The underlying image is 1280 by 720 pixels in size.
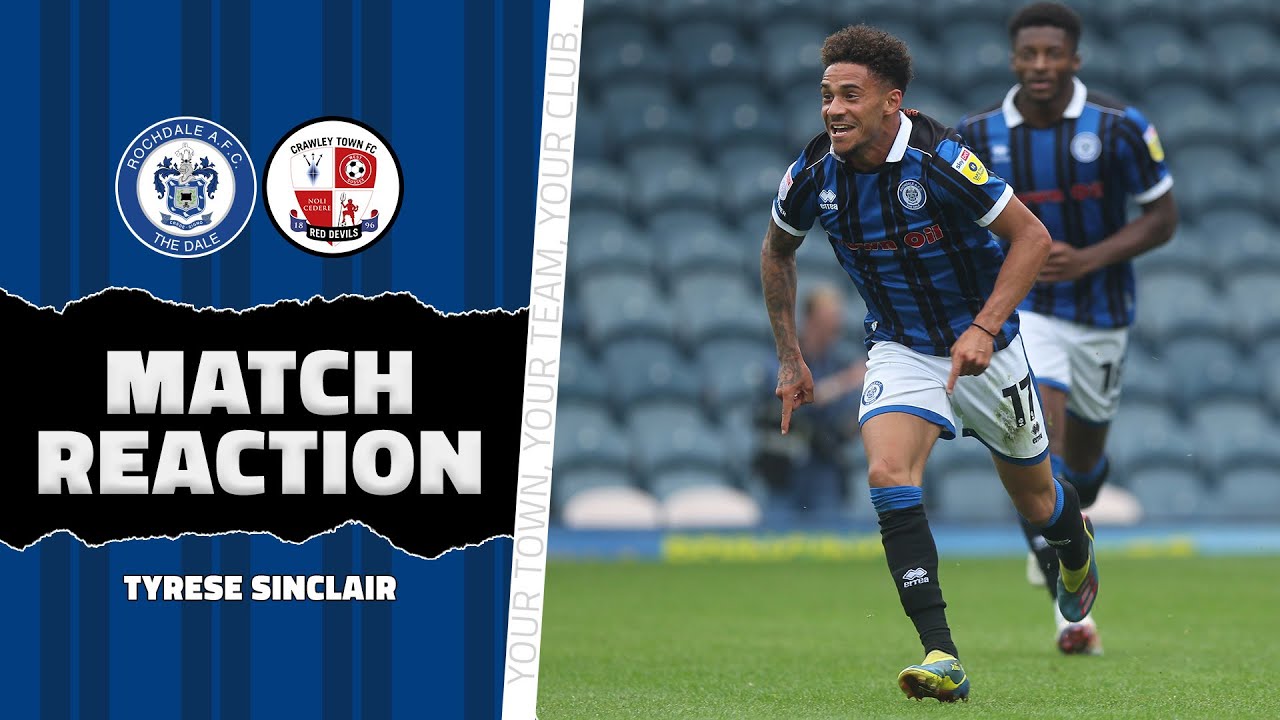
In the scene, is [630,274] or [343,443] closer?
[343,443]

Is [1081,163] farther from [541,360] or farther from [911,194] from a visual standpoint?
[541,360]

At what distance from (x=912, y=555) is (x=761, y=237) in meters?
9.48

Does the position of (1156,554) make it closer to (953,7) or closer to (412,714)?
(953,7)

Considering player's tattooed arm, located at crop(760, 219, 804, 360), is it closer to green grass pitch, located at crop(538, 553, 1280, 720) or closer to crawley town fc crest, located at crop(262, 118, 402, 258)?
green grass pitch, located at crop(538, 553, 1280, 720)

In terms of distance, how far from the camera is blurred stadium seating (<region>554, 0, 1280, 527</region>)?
13.1 meters

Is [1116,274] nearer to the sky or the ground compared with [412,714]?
nearer to the sky

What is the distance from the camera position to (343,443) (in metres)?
4.79

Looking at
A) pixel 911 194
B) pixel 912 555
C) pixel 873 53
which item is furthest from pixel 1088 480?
pixel 873 53

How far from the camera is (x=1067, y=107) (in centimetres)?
740

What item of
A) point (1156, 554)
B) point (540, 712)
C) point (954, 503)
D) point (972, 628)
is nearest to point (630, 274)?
point (954, 503)

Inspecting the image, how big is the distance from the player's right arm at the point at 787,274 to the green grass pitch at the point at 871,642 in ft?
3.28

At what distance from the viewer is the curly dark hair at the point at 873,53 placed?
17.5 ft

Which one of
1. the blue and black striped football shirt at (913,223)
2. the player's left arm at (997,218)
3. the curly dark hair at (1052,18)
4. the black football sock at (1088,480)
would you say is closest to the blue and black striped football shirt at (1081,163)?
the curly dark hair at (1052,18)

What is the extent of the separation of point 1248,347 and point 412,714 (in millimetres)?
11516
